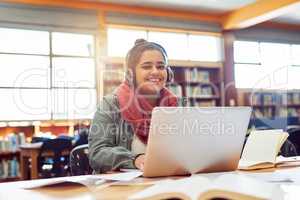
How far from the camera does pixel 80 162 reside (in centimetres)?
161

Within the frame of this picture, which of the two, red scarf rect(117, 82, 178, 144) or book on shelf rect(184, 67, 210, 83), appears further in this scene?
book on shelf rect(184, 67, 210, 83)

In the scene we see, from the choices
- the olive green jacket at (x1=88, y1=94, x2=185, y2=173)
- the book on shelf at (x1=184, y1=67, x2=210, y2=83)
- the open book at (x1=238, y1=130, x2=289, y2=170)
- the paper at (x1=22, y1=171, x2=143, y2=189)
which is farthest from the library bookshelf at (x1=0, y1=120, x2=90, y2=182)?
the paper at (x1=22, y1=171, x2=143, y2=189)

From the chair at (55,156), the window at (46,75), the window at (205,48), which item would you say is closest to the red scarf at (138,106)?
the chair at (55,156)

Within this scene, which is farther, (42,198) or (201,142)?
(201,142)

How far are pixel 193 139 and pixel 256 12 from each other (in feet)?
18.0

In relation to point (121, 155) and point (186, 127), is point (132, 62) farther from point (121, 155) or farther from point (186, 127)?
point (186, 127)

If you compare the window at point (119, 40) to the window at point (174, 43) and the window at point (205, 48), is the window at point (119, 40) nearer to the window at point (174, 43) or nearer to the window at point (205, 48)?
the window at point (174, 43)

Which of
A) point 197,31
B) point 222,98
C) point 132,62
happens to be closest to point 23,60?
point 197,31

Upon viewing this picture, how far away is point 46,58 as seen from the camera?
5.75 meters

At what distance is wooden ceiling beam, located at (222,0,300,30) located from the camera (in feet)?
18.5

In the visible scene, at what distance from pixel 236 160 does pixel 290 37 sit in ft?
24.6

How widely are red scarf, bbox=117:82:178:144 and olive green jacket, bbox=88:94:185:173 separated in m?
0.03

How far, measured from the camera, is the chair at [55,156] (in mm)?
4331

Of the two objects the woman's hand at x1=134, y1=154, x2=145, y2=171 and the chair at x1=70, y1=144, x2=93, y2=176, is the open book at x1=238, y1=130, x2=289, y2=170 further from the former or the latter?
the chair at x1=70, y1=144, x2=93, y2=176
